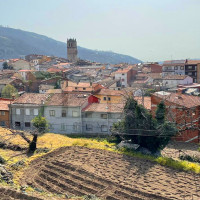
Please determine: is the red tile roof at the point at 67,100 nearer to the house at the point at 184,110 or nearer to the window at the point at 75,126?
the window at the point at 75,126

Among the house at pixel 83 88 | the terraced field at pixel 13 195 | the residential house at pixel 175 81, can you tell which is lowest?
the terraced field at pixel 13 195

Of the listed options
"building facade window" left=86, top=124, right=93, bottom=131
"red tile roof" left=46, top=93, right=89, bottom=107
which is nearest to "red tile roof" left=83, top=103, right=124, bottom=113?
"red tile roof" left=46, top=93, right=89, bottom=107

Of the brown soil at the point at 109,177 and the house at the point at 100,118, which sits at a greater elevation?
the house at the point at 100,118

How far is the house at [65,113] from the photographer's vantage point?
29188mm

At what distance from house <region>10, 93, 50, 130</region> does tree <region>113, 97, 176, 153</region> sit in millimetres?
13280

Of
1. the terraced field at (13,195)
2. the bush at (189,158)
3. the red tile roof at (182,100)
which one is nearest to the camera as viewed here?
the terraced field at (13,195)

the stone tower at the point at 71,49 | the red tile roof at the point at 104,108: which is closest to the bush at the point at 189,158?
the red tile roof at the point at 104,108

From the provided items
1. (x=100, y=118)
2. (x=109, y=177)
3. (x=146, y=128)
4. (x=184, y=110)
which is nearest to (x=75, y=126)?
(x=100, y=118)

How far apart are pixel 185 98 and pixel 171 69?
34.7 m

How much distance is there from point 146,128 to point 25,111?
1651 cm

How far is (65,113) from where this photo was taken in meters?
29.6

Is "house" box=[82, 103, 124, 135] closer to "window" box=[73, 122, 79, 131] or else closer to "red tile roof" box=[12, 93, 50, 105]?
"window" box=[73, 122, 79, 131]

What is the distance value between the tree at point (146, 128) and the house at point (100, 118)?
24.9 ft

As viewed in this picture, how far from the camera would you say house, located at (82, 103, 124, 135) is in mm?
28312
